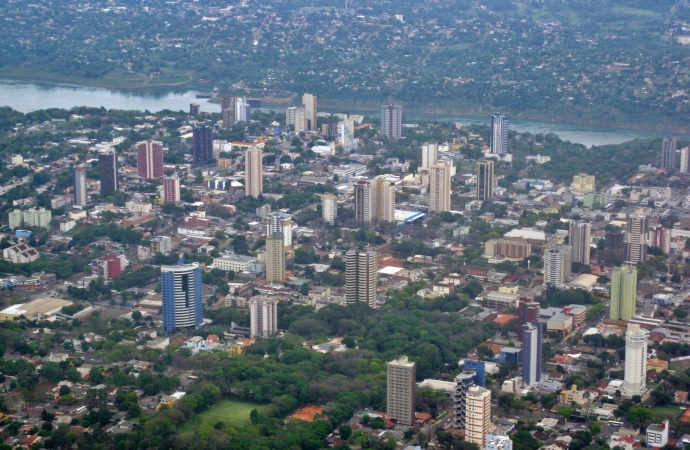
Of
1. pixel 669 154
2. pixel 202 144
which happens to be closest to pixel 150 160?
pixel 202 144

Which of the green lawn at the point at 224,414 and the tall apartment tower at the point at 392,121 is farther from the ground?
the tall apartment tower at the point at 392,121

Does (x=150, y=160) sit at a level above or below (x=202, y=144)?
below

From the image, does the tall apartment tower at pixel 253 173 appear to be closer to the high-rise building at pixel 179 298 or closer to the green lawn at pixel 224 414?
the high-rise building at pixel 179 298

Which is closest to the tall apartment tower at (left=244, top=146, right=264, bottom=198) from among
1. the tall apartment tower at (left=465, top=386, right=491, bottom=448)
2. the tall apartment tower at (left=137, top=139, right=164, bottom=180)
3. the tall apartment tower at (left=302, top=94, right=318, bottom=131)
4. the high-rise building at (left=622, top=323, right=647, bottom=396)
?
the tall apartment tower at (left=137, top=139, right=164, bottom=180)

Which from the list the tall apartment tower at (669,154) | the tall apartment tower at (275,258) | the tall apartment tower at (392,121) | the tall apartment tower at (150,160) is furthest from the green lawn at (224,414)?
the tall apartment tower at (392,121)

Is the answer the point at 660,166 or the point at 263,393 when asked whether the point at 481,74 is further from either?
the point at 263,393

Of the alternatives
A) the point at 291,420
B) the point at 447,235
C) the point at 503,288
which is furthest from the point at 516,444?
the point at 447,235

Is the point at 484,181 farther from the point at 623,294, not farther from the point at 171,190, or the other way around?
the point at 623,294

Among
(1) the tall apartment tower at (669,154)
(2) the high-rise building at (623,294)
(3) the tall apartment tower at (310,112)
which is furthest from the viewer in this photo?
(3) the tall apartment tower at (310,112)
